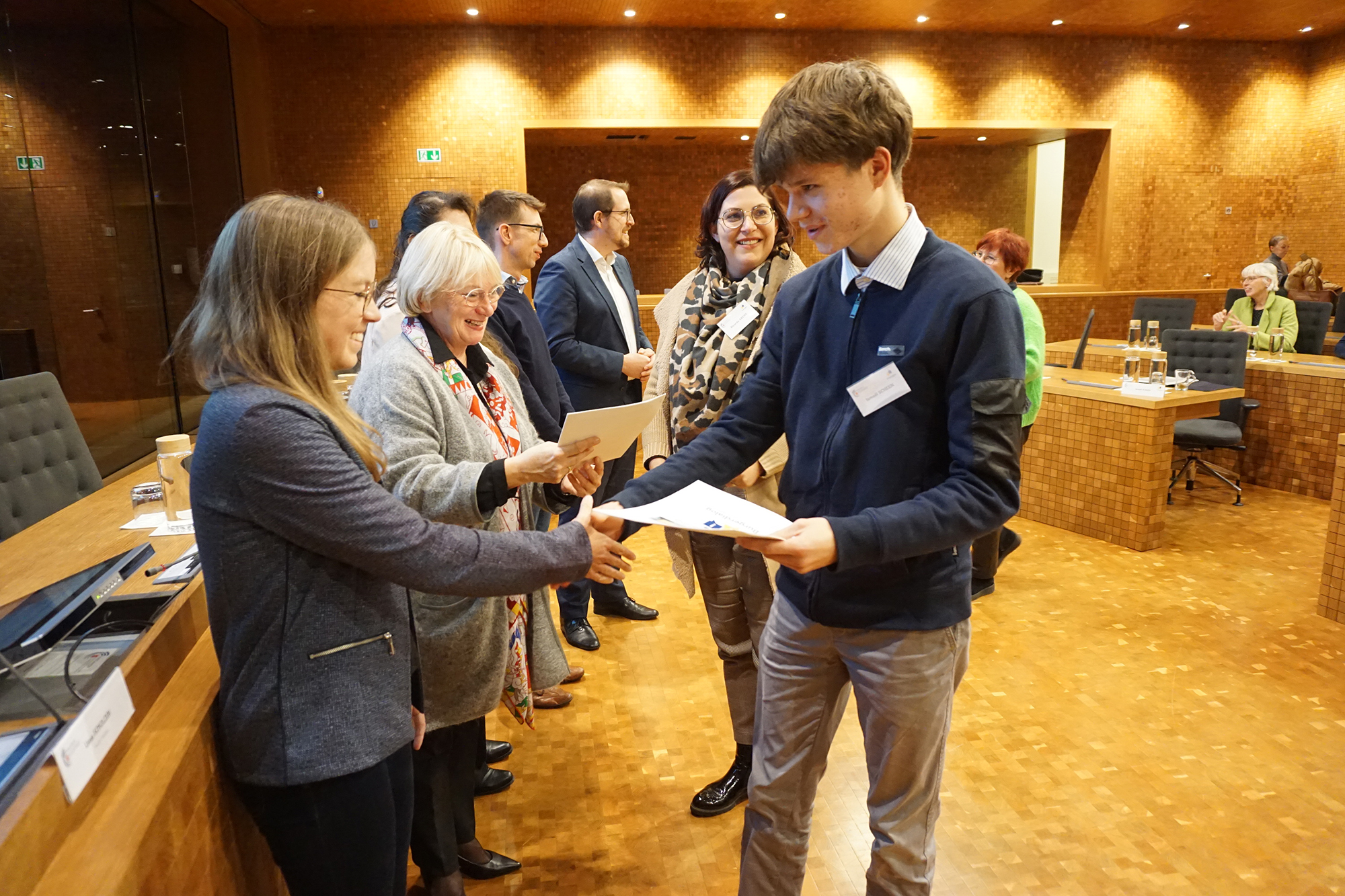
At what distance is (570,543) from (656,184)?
9889mm

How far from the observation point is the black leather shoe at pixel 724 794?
2209 millimetres

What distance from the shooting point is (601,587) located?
11.8 ft

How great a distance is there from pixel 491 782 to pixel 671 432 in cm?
109

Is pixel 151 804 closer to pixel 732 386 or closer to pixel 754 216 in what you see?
pixel 732 386

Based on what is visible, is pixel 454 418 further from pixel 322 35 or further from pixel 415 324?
pixel 322 35

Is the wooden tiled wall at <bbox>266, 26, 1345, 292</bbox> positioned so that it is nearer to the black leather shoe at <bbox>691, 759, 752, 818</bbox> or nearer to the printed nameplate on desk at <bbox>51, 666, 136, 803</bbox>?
the black leather shoe at <bbox>691, 759, 752, 818</bbox>

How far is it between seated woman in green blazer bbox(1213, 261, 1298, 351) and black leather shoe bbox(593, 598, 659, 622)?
4.68 m

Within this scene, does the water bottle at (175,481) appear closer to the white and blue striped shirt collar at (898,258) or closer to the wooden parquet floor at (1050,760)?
the wooden parquet floor at (1050,760)

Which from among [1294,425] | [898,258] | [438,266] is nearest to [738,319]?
[438,266]

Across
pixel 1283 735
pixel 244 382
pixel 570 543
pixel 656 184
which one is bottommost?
pixel 1283 735

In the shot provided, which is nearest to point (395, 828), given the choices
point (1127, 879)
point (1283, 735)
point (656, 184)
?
point (1127, 879)

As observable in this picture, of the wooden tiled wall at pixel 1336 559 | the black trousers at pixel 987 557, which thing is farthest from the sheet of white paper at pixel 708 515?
the wooden tiled wall at pixel 1336 559

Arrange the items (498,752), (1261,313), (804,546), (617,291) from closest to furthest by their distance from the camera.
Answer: (804,546) → (498,752) → (617,291) → (1261,313)

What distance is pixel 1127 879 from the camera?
193 cm
